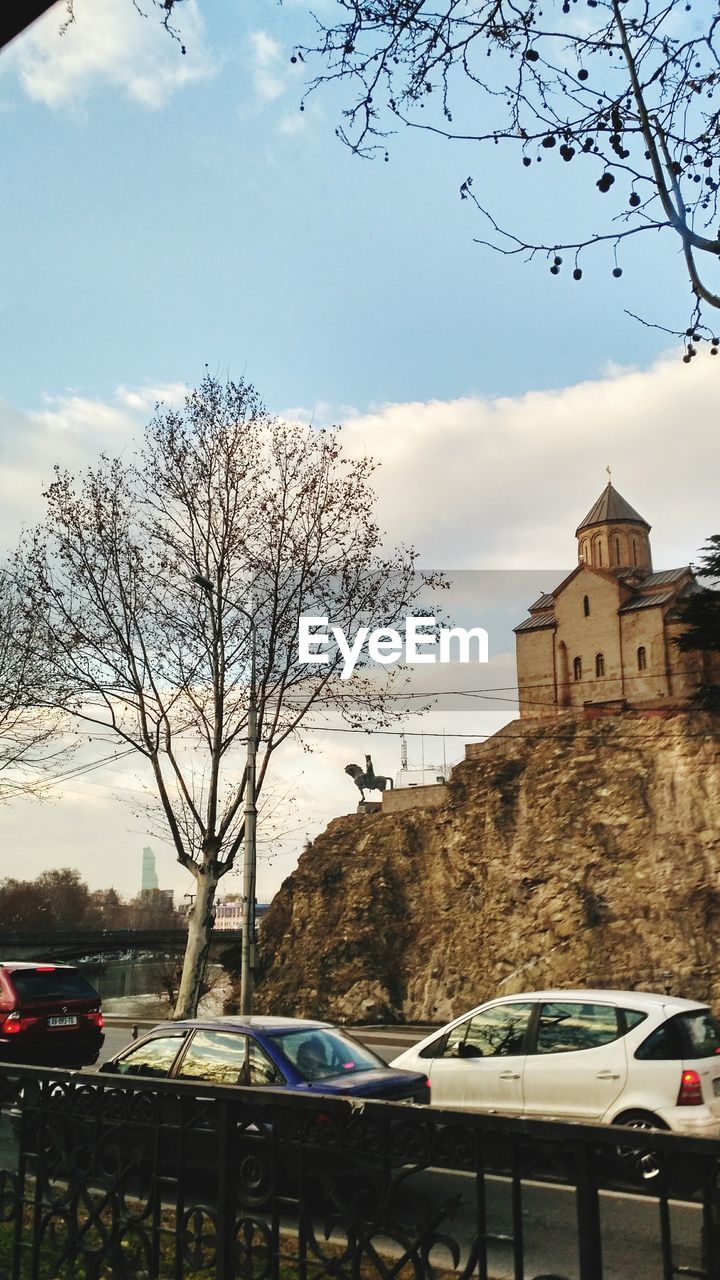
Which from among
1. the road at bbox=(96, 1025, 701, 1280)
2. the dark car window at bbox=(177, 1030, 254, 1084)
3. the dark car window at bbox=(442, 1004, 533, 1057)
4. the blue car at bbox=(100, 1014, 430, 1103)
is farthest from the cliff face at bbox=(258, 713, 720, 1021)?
the road at bbox=(96, 1025, 701, 1280)

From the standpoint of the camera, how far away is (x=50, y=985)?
1568 cm

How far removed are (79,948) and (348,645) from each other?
5651cm

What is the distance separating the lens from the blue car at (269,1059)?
820cm

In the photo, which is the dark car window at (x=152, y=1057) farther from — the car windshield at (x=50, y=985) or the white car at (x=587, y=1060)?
the car windshield at (x=50, y=985)

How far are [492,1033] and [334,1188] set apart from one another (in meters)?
7.96

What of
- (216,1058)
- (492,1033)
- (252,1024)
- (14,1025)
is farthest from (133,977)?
(216,1058)

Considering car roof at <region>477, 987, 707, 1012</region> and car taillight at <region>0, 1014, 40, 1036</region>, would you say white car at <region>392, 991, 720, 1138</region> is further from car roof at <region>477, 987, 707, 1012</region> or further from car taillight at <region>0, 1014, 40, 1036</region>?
car taillight at <region>0, 1014, 40, 1036</region>

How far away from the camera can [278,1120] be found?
3.71 m

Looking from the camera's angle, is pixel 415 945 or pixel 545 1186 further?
pixel 415 945

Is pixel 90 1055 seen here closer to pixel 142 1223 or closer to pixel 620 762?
pixel 142 1223

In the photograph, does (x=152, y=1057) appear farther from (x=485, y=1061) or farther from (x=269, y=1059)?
(x=485, y=1061)

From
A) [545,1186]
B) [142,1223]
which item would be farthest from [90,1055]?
[545,1186]

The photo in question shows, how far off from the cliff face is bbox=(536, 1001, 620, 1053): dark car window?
3562 cm

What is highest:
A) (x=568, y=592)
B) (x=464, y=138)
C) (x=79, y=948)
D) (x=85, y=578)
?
(x=568, y=592)
